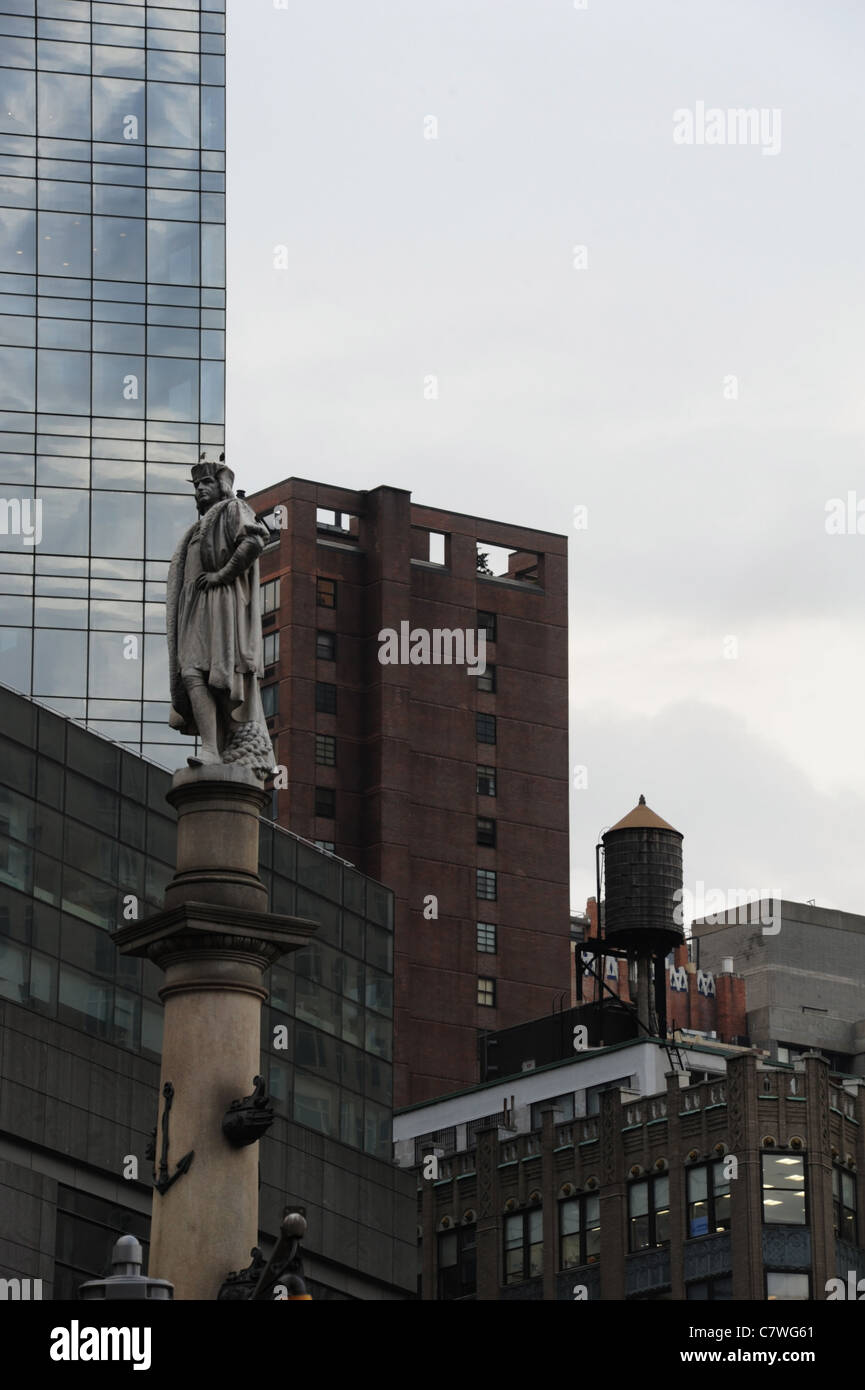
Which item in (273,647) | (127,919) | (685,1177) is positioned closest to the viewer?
(127,919)

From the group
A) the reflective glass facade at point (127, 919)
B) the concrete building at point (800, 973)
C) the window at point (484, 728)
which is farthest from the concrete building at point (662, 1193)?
the concrete building at point (800, 973)

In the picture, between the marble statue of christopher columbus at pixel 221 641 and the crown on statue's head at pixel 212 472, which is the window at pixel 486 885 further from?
the marble statue of christopher columbus at pixel 221 641

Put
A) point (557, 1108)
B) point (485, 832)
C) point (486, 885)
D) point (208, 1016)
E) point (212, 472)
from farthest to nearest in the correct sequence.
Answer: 1. point (485, 832)
2. point (486, 885)
3. point (557, 1108)
4. point (212, 472)
5. point (208, 1016)

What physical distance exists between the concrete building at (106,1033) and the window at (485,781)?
76604 millimetres

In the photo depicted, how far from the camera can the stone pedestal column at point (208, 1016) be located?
18.8m

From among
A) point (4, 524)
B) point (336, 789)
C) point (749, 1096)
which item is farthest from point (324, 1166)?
point (336, 789)

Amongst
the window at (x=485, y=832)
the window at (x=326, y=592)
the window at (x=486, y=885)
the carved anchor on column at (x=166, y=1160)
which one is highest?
the window at (x=326, y=592)

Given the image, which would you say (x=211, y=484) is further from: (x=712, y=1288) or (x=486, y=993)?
(x=486, y=993)

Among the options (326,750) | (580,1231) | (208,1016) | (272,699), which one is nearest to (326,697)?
(272,699)

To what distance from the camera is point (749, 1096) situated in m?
Answer: 81.9

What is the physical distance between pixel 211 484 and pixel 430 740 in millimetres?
117304

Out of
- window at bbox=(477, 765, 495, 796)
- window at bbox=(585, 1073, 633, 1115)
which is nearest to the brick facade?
window at bbox=(585, 1073, 633, 1115)

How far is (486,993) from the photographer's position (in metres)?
133

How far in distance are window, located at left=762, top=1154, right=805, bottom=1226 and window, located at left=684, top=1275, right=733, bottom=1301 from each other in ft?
7.50
